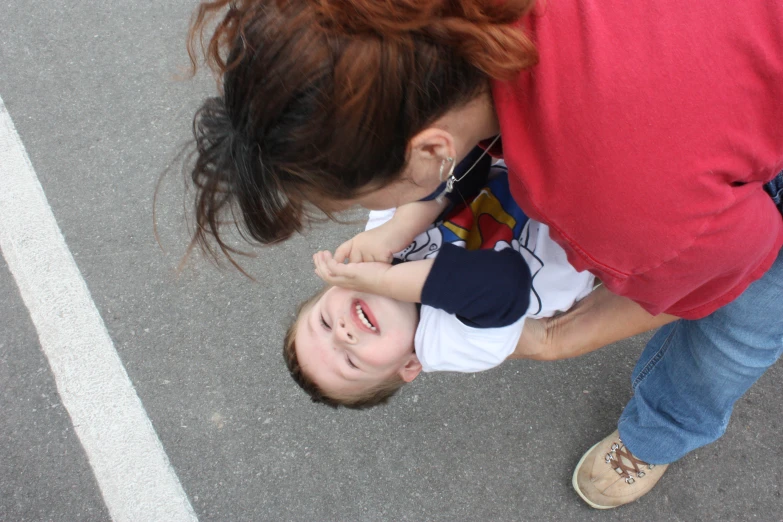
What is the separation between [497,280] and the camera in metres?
1.36

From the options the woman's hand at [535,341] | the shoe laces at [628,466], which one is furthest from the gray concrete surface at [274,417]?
the woman's hand at [535,341]

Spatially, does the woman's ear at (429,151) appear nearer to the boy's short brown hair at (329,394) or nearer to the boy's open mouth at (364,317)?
the boy's open mouth at (364,317)

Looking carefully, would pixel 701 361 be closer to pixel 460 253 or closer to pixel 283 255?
pixel 460 253

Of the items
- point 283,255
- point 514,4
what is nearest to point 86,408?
point 283,255

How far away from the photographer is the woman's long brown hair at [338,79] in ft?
2.73

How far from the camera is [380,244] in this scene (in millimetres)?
1604

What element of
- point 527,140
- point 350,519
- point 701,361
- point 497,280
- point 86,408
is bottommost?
point 350,519

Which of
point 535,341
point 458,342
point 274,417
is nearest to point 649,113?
point 458,342

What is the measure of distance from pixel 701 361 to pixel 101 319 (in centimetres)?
203

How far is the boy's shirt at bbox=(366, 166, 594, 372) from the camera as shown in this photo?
138 centimetres

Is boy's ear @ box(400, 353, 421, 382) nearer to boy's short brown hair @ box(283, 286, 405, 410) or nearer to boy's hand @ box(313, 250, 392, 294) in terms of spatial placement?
boy's short brown hair @ box(283, 286, 405, 410)

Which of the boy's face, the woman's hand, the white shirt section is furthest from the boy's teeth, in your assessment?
the woman's hand

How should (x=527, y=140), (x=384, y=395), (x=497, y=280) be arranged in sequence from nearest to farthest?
(x=527, y=140), (x=497, y=280), (x=384, y=395)

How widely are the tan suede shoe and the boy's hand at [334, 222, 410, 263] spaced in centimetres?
100
